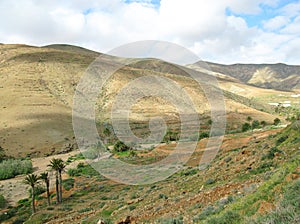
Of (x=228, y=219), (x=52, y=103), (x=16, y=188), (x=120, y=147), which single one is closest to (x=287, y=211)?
(x=228, y=219)

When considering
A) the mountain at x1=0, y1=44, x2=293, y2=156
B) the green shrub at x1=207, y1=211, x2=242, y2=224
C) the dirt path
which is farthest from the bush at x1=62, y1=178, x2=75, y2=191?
the green shrub at x1=207, y1=211, x2=242, y2=224

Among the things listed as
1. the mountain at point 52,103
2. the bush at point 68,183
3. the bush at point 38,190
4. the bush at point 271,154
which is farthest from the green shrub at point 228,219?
the mountain at point 52,103

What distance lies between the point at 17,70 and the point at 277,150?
9288cm

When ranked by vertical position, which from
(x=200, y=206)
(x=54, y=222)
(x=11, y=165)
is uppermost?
(x=200, y=206)

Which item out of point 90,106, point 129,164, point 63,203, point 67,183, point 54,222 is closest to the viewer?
point 54,222

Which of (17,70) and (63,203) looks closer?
(63,203)

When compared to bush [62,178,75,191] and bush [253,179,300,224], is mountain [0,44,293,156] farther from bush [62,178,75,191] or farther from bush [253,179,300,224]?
bush [253,179,300,224]

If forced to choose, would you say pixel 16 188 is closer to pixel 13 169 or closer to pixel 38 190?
pixel 38 190

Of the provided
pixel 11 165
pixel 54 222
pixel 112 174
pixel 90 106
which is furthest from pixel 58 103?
pixel 54 222

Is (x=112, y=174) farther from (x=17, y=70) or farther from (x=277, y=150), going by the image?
(x=17, y=70)

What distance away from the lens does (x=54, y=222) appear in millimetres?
18766

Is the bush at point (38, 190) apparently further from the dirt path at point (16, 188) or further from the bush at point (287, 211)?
the bush at point (287, 211)

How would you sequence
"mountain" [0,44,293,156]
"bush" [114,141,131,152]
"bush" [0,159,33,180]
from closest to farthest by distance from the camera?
"bush" [0,159,33,180] → "bush" [114,141,131,152] → "mountain" [0,44,293,156]

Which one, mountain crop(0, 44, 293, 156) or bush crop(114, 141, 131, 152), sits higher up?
mountain crop(0, 44, 293, 156)
